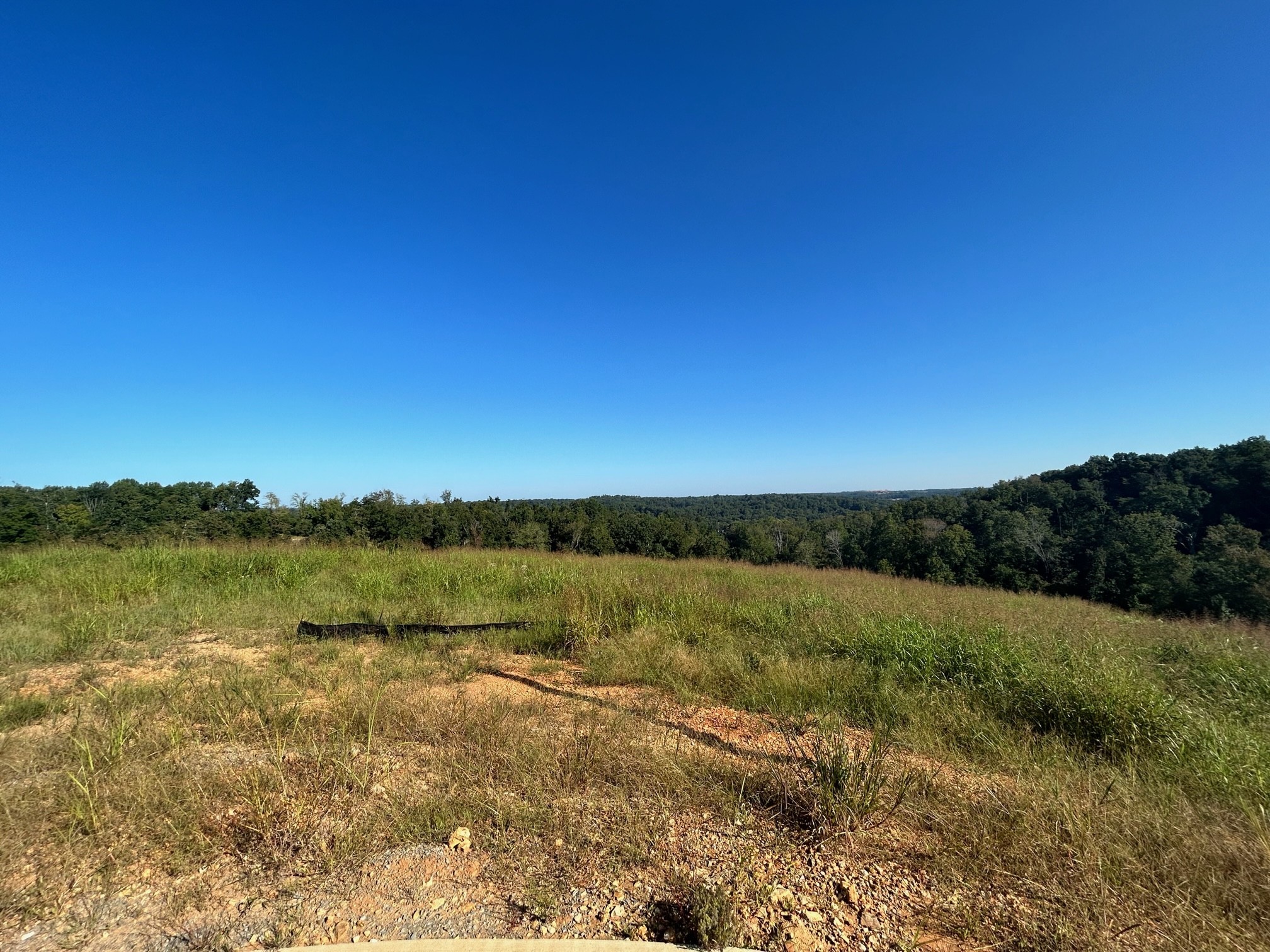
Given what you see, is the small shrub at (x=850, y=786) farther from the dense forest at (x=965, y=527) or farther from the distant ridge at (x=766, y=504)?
the distant ridge at (x=766, y=504)

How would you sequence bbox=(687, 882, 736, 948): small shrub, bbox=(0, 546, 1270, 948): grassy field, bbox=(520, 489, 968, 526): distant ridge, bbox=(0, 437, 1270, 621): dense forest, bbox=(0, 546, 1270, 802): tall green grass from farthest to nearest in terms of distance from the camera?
bbox=(520, 489, 968, 526): distant ridge, bbox=(0, 437, 1270, 621): dense forest, bbox=(0, 546, 1270, 802): tall green grass, bbox=(0, 546, 1270, 948): grassy field, bbox=(687, 882, 736, 948): small shrub

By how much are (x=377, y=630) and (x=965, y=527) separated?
39262 millimetres

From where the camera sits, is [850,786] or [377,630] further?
[377,630]

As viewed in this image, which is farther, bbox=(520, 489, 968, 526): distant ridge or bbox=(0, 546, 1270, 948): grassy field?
bbox=(520, 489, 968, 526): distant ridge

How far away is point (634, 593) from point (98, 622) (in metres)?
5.79

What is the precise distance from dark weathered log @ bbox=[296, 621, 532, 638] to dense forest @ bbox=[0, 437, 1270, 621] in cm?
638

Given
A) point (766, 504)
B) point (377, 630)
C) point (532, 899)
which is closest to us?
point (532, 899)

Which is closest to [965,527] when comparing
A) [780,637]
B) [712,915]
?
[780,637]

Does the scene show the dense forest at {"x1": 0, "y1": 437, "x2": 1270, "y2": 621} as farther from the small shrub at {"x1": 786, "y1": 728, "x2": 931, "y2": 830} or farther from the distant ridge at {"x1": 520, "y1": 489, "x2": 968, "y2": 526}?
the distant ridge at {"x1": 520, "y1": 489, "x2": 968, "y2": 526}

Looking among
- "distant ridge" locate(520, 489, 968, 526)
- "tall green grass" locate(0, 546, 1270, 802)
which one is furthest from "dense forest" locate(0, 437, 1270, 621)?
"distant ridge" locate(520, 489, 968, 526)

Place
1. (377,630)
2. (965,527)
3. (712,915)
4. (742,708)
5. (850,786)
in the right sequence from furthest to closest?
1. (965,527)
2. (377,630)
3. (742,708)
4. (850,786)
5. (712,915)

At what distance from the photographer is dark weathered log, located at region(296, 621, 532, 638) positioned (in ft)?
16.3

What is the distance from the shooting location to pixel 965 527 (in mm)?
33500

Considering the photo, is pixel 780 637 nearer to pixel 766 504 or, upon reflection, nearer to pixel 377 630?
pixel 377 630
